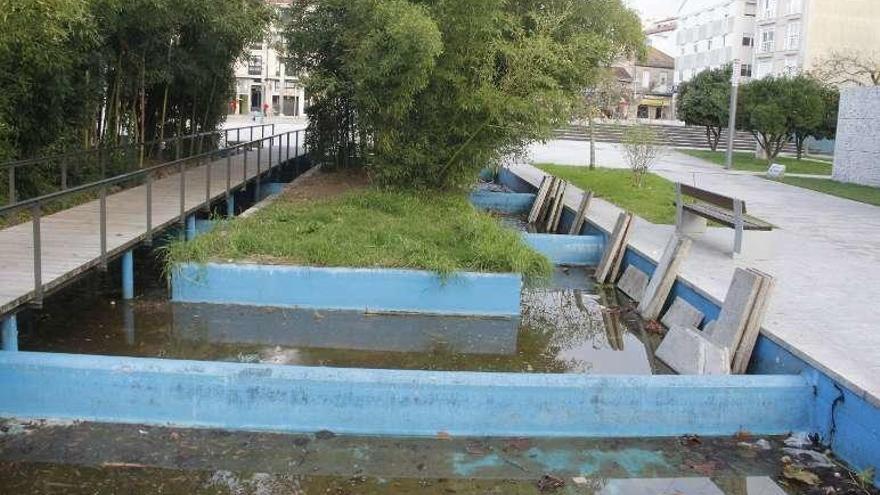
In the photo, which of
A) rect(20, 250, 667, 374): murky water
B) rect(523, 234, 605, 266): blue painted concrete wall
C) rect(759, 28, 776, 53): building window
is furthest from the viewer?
rect(759, 28, 776, 53): building window

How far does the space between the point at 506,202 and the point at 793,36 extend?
41944mm

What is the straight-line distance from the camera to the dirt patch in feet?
41.4

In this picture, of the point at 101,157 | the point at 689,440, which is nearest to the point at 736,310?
the point at 689,440

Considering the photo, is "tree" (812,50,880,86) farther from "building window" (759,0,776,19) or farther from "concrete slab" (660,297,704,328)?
"concrete slab" (660,297,704,328)

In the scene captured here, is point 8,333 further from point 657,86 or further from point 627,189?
point 657,86

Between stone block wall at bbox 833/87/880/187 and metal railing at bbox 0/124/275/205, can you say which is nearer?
metal railing at bbox 0/124/275/205

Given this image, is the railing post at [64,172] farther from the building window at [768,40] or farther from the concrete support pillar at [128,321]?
the building window at [768,40]

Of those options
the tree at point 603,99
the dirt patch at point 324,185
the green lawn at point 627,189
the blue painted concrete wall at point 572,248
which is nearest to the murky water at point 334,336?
the blue painted concrete wall at point 572,248

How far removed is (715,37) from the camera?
68.6m

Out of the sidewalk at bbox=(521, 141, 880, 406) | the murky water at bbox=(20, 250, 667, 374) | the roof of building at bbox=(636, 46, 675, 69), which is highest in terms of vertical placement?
the roof of building at bbox=(636, 46, 675, 69)

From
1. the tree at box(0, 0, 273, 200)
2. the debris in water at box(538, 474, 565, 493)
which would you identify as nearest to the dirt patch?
the tree at box(0, 0, 273, 200)

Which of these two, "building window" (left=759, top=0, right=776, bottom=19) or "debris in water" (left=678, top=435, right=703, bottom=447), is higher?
"building window" (left=759, top=0, right=776, bottom=19)

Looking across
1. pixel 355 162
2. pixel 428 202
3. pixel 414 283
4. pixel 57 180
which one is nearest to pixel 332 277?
pixel 414 283

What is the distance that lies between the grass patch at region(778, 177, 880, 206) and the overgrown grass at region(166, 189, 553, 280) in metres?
10.4
